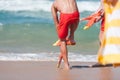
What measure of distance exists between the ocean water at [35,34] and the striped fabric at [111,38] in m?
3.87

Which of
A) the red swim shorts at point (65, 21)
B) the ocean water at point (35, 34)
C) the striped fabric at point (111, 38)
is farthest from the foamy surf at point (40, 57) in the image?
the striped fabric at point (111, 38)

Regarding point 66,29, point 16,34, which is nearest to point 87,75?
point 66,29

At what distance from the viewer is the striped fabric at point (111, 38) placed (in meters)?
4.72

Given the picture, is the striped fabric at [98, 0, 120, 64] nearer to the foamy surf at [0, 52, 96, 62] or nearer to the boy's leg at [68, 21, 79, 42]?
the boy's leg at [68, 21, 79, 42]

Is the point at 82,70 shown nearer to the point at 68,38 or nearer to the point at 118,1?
the point at 68,38

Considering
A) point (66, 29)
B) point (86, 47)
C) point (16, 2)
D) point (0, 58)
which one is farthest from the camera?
point (16, 2)

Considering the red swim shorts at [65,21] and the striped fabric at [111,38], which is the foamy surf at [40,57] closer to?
the red swim shorts at [65,21]

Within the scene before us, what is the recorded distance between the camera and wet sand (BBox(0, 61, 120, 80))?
22.0ft

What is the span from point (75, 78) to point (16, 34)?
7.17m

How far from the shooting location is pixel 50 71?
23.6 ft

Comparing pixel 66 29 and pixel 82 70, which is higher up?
pixel 66 29

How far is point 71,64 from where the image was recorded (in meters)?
8.06

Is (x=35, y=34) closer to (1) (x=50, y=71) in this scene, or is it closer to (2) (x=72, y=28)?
(2) (x=72, y=28)

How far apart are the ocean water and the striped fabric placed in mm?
3868
